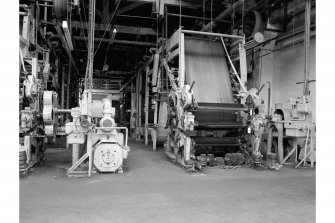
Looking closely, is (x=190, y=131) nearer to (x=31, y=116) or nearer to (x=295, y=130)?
(x=295, y=130)

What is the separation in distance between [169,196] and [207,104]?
2762mm

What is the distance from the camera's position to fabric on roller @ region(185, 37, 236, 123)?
23.1 ft

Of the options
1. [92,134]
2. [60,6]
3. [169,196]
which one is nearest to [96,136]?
[92,134]

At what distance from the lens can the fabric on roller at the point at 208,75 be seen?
704cm

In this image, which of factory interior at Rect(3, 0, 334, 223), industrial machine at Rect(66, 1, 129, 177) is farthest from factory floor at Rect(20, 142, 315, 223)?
industrial machine at Rect(66, 1, 129, 177)

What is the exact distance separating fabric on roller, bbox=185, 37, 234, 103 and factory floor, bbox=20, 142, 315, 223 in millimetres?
1972

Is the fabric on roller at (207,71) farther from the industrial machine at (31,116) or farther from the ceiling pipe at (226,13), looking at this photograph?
the industrial machine at (31,116)

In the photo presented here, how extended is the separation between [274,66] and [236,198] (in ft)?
20.9

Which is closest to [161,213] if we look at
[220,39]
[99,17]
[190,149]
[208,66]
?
[190,149]

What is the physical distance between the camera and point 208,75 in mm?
7484

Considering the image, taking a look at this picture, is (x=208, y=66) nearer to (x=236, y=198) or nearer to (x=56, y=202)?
(x=236, y=198)

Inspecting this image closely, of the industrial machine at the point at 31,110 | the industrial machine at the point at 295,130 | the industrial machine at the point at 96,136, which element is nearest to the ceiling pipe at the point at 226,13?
the industrial machine at the point at 295,130

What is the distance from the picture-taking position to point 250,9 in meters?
8.14

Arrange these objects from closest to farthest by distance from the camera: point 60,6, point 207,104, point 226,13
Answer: point 207,104 → point 60,6 → point 226,13
